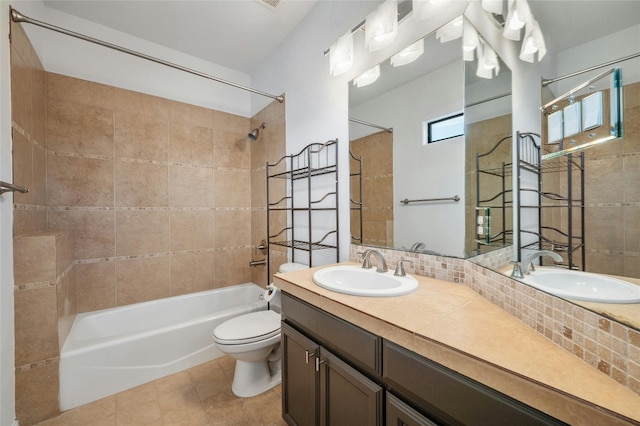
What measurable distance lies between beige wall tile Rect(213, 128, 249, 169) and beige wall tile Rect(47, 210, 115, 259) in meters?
1.09

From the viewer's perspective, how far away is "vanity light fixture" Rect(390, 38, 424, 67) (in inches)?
50.4

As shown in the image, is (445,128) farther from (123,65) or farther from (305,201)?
(123,65)

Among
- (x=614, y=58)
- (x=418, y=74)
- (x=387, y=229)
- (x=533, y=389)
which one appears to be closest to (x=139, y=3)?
(x=418, y=74)

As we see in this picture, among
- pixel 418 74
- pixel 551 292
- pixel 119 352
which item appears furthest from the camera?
pixel 119 352

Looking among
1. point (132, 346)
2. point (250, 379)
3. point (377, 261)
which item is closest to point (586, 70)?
point (377, 261)

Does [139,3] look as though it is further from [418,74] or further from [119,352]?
[119,352]

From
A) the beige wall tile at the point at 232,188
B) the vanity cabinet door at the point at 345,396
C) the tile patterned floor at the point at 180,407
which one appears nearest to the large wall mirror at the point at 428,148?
the vanity cabinet door at the point at 345,396

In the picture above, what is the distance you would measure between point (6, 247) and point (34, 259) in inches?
6.7

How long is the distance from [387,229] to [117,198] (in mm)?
2325

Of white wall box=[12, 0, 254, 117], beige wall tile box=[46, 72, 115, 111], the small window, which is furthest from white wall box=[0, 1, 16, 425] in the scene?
the small window

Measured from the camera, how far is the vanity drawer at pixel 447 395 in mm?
516

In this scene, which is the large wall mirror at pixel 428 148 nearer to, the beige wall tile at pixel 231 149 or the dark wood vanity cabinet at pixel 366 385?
the dark wood vanity cabinet at pixel 366 385

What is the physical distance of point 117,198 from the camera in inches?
86.8

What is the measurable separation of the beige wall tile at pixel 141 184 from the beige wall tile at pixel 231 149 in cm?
54
